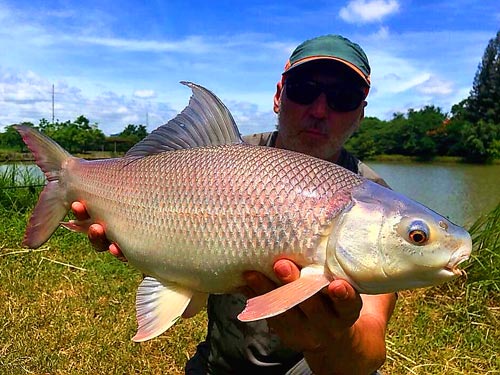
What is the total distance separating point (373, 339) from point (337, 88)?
103 centimetres

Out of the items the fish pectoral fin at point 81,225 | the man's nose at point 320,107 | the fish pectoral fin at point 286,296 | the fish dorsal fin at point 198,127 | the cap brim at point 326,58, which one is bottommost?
the fish pectoral fin at point 81,225

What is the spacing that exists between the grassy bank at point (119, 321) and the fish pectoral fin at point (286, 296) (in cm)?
196

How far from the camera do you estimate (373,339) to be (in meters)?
1.82

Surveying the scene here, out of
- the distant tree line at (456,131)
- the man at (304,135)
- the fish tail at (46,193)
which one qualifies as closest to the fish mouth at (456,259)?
the man at (304,135)

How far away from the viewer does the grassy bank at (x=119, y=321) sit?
3102 millimetres

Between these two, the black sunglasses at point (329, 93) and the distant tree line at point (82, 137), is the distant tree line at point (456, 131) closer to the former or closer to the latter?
the distant tree line at point (82, 137)

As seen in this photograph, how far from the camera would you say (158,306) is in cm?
162

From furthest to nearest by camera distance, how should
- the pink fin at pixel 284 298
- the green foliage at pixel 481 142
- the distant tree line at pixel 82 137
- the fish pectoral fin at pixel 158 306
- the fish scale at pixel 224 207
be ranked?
the green foliage at pixel 481 142 < the distant tree line at pixel 82 137 < the fish pectoral fin at pixel 158 306 < the fish scale at pixel 224 207 < the pink fin at pixel 284 298

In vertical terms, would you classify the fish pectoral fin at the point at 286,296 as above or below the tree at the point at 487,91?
below

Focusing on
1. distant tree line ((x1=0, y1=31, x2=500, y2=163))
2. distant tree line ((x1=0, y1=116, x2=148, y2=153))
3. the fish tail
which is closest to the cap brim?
the fish tail

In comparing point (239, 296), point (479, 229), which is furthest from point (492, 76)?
point (239, 296)

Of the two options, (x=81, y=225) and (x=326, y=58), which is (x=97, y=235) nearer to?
(x=81, y=225)

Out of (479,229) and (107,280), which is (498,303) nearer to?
(479,229)

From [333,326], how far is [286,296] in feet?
1.01
